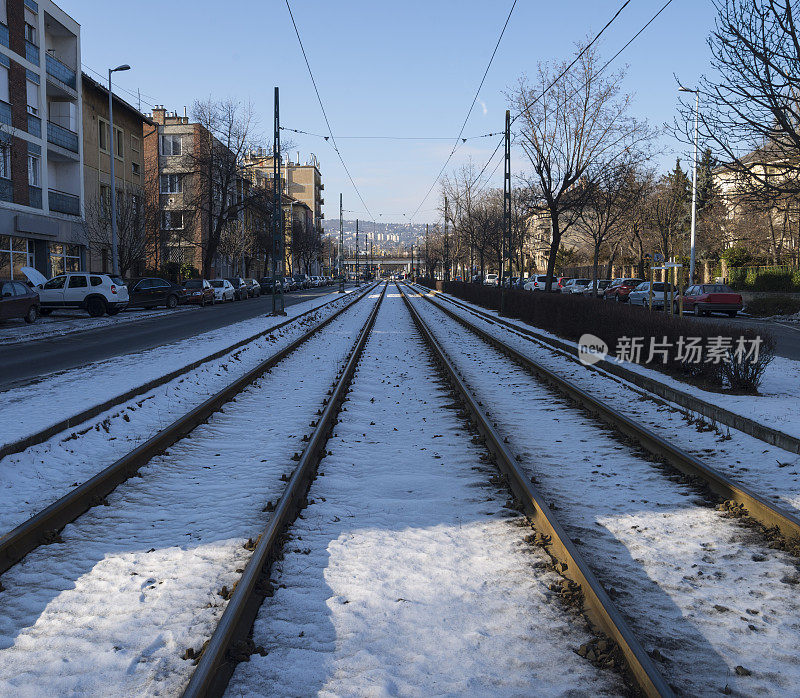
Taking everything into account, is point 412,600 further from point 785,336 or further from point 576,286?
point 576,286

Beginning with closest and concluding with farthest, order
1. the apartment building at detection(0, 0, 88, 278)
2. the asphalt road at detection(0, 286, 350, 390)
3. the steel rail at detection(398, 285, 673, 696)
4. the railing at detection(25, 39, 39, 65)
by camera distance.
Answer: the steel rail at detection(398, 285, 673, 696) → the asphalt road at detection(0, 286, 350, 390) → the apartment building at detection(0, 0, 88, 278) → the railing at detection(25, 39, 39, 65)

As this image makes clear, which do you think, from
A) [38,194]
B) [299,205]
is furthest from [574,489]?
[299,205]

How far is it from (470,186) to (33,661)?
67.1 metres

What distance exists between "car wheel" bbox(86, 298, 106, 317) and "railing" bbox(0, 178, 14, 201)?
18.2 ft

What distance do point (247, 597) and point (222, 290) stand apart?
1670 inches

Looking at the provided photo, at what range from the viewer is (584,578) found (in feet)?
12.3

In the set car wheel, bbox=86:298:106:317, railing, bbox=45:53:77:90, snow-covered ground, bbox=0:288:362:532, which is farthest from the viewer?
railing, bbox=45:53:77:90

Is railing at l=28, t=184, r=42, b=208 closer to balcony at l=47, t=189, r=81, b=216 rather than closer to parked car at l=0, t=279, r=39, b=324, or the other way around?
balcony at l=47, t=189, r=81, b=216

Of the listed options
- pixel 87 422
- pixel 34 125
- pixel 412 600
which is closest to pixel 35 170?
pixel 34 125

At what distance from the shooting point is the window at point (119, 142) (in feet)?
140

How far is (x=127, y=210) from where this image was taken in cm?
3488

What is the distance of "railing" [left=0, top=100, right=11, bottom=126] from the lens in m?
28.9

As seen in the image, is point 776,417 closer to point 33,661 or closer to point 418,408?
point 418,408

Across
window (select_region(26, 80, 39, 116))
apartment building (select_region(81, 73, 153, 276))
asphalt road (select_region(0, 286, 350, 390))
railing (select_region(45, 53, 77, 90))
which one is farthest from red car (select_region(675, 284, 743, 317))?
railing (select_region(45, 53, 77, 90))
